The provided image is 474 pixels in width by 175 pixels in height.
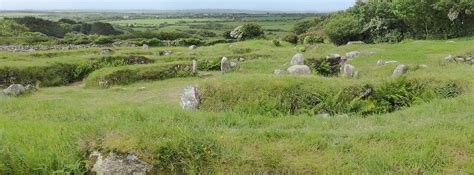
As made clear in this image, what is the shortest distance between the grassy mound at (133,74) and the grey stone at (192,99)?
1006 centimetres

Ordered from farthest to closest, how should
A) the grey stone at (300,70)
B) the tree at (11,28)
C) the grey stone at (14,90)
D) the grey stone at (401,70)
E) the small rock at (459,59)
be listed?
the tree at (11,28)
the small rock at (459,59)
the grey stone at (401,70)
the grey stone at (300,70)
the grey stone at (14,90)

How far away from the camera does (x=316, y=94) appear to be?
11586 mm

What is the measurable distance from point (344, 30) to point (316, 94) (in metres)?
35.7

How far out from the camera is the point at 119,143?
6.63 metres

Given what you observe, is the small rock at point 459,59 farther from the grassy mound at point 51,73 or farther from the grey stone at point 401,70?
the grassy mound at point 51,73

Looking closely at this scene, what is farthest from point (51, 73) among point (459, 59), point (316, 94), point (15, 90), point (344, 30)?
point (344, 30)

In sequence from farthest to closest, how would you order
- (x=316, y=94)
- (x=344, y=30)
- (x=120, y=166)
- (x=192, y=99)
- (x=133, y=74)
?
(x=344, y=30)
(x=133, y=74)
(x=192, y=99)
(x=316, y=94)
(x=120, y=166)

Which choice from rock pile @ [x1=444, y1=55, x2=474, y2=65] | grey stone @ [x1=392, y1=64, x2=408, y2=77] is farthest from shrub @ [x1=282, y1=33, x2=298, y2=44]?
grey stone @ [x1=392, y1=64, x2=408, y2=77]

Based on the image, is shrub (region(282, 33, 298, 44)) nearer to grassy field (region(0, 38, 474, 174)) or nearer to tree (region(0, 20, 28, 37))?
tree (region(0, 20, 28, 37))

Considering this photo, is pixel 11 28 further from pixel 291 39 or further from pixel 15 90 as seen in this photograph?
pixel 15 90

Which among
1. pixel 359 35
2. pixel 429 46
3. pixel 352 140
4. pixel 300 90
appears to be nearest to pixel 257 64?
pixel 429 46

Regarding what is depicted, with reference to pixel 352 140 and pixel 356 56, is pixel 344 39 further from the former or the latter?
pixel 352 140

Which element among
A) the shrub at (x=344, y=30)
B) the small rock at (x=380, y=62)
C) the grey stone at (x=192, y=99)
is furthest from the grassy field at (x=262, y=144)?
the shrub at (x=344, y=30)

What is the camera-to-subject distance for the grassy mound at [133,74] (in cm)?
2142
